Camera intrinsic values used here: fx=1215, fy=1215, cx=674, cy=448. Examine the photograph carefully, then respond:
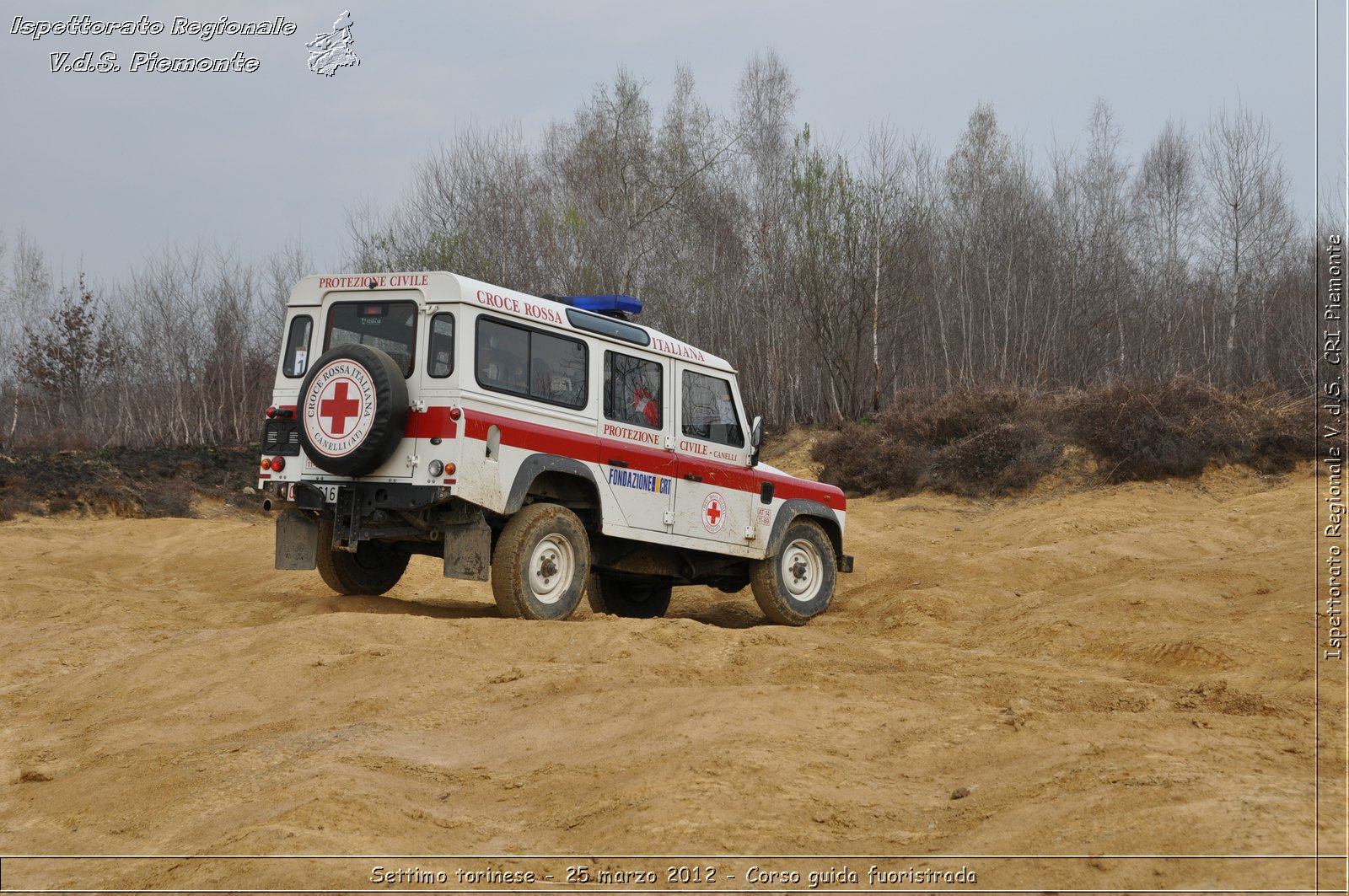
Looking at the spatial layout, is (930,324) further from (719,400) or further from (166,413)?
(719,400)

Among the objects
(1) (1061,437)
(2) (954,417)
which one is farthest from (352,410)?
(2) (954,417)

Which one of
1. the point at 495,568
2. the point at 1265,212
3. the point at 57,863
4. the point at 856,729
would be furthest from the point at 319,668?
the point at 1265,212

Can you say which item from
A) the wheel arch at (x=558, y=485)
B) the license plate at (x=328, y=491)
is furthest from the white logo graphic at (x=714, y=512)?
the license plate at (x=328, y=491)

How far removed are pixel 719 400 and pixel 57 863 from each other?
741cm

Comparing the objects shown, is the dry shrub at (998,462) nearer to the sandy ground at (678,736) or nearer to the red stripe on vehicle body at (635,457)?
the sandy ground at (678,736)

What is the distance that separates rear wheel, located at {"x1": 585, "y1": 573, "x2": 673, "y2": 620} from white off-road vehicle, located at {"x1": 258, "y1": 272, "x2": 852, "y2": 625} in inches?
34.3

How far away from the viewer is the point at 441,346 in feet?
29.9

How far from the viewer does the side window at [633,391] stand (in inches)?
402

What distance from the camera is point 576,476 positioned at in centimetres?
1003

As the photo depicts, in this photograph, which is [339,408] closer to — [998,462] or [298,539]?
[298,539]

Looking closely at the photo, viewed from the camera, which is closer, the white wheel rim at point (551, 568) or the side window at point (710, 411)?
the white wheel rim at point (551, 568)

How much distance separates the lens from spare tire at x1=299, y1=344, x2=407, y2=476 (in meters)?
8.84

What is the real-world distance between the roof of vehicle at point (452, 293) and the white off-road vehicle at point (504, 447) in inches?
0.7

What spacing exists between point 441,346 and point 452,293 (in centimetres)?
41
